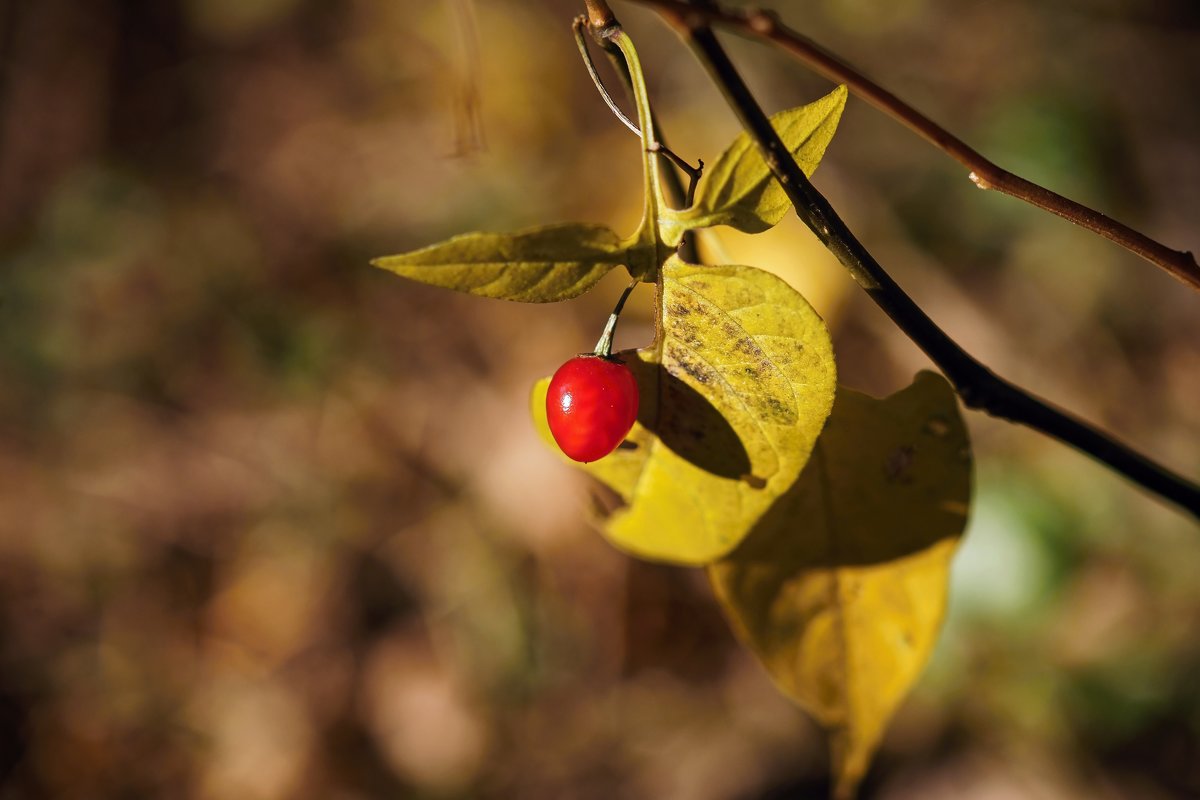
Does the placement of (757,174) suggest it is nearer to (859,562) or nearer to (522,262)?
(522,262)

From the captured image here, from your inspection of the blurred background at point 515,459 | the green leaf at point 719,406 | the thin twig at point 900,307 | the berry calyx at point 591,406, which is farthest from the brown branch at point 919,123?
the blurred background at point 515,459

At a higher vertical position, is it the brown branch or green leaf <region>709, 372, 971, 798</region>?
the brown branch

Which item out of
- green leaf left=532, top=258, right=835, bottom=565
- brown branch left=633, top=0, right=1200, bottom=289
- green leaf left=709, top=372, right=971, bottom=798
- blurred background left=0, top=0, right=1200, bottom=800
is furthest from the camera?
blurred background left=0, top=0, right=1200, bottom=800

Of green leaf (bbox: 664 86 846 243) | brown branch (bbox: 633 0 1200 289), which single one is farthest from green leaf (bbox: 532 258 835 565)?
brown branch (bbox: 633 0 1200 289)

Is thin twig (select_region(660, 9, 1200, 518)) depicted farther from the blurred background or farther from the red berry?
the blurred background

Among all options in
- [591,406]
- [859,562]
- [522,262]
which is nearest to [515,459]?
[859,562]

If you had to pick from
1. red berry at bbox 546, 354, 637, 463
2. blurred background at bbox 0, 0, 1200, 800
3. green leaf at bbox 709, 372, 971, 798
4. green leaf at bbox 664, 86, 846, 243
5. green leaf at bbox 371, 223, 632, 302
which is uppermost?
green leaf at bbox 664, 86, 846, 243

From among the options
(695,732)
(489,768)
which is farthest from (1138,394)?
(489,768)
